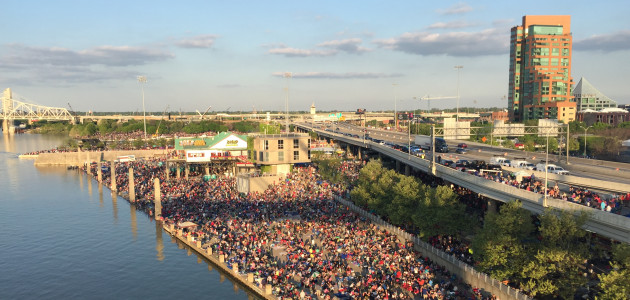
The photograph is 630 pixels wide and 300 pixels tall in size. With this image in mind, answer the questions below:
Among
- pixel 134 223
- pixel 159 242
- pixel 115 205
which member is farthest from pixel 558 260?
pixel 115 205

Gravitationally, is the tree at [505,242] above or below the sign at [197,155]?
below

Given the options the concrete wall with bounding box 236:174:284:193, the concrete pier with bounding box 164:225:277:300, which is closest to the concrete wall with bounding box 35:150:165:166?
the concrete wall with bounding box 236:174:284:193

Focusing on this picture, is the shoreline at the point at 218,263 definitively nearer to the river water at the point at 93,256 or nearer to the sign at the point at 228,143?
the river water at the point at 93,256

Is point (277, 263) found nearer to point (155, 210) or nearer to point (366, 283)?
point (366, 283)

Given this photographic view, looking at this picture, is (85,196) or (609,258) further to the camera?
(85,196)

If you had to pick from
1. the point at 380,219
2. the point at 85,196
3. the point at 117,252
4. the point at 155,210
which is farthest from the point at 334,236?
the point at 85,196

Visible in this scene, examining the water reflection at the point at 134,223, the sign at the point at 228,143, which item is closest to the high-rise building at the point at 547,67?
the sign at the point at 228,143
